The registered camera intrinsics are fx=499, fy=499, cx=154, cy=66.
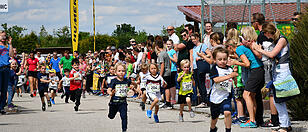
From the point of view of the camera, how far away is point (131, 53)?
19.2 meters

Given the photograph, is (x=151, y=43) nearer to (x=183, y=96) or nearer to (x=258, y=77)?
(x=183, y=96)

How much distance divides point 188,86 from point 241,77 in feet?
4.36

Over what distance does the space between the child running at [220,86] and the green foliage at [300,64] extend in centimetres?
202

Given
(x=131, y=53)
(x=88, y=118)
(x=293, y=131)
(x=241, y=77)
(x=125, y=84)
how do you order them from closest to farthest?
(x=293, y=131) < (x=125, y=84) < (x=241, y=77) < (x=88, y=118) < (x=131, y=53)

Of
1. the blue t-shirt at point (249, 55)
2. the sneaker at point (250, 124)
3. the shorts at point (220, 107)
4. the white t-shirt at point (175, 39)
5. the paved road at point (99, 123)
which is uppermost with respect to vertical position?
the white t-shirt at point (175, 39)

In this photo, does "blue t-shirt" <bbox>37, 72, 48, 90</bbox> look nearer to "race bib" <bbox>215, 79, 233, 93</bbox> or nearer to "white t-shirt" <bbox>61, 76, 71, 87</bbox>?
"white t-shirt" <bbox>61, 76, 71, 87</bbox>

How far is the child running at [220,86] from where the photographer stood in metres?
→ 7.20

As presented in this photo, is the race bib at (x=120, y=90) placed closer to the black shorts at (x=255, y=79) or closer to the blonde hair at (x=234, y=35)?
the black shorts at (x=255, y=79)

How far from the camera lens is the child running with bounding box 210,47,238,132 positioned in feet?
23.6

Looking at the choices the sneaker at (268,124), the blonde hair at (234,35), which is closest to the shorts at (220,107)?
the sneaker at (268,124)

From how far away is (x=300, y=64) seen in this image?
28.7ft

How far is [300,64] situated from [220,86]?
7.16 feet

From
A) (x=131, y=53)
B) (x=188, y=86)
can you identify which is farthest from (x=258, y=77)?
(x=131, y=53)

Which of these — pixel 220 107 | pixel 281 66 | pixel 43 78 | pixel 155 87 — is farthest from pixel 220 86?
pixel 43 78
